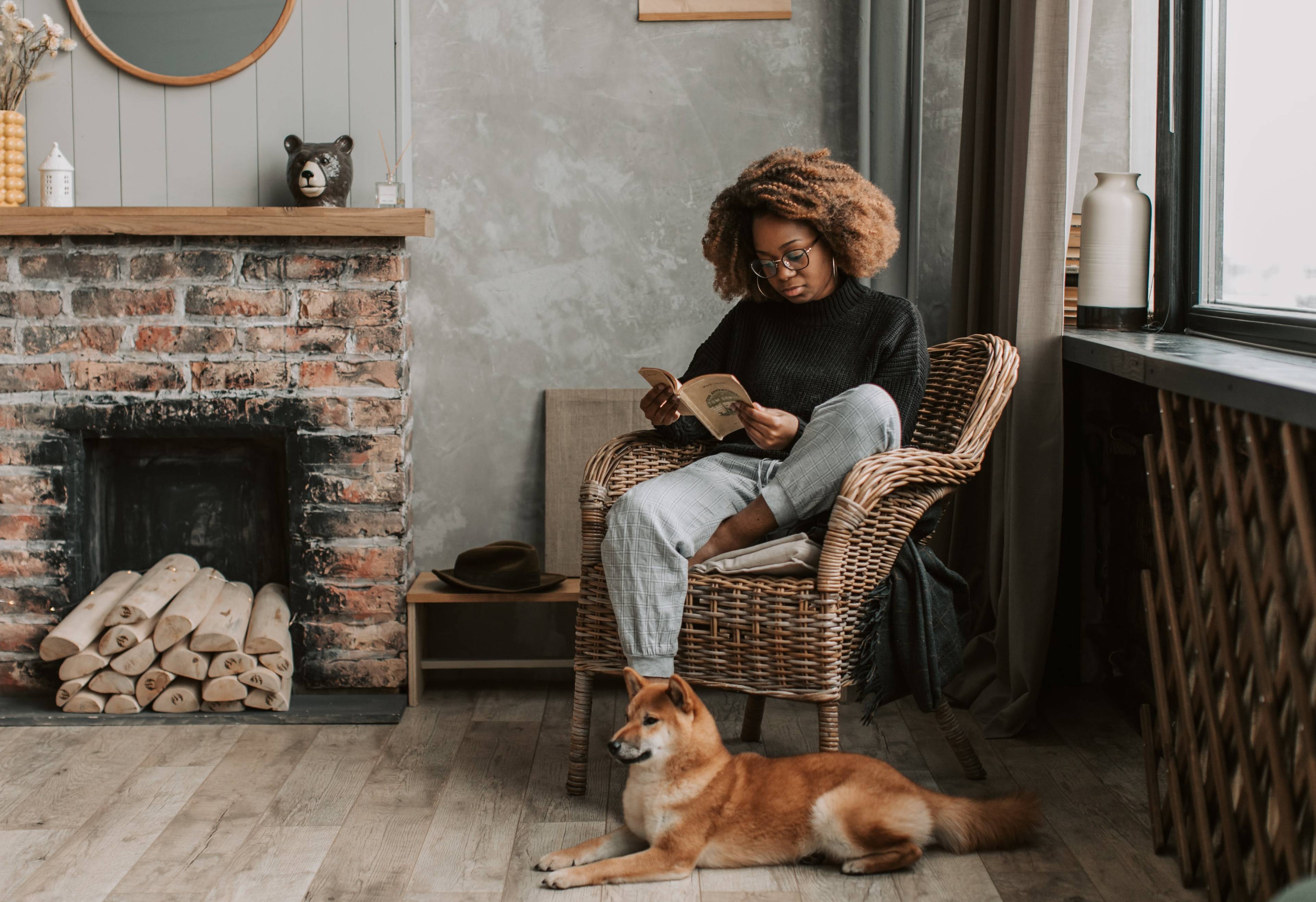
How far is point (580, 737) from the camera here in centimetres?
210

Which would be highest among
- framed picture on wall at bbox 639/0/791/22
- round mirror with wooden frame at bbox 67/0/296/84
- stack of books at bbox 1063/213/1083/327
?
framed picture on wall at bbox 639/0/791/22

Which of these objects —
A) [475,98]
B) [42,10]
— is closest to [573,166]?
[475,98]

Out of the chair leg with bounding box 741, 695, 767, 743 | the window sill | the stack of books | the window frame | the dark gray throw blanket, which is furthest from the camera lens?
the stack of books

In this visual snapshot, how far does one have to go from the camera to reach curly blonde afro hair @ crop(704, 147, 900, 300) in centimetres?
216

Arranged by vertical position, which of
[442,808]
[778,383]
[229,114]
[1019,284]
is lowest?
[442,808]

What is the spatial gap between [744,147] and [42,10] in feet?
5.40

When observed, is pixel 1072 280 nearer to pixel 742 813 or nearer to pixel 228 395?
pixel 742 813

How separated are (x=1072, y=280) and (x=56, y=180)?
224cm

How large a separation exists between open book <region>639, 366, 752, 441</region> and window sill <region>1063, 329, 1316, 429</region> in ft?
2.08

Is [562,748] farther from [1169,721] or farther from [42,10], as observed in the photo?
[42,10]

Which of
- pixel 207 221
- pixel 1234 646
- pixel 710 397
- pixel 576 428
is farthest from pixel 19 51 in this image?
pixel 1234 646

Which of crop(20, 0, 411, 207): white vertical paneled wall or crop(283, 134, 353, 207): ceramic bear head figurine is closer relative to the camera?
crop(283, 134, 353, 207): ceramic bear head figurine

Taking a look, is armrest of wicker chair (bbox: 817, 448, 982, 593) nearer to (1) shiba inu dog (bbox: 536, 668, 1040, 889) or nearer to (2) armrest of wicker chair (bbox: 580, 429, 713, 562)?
(1) shiba inu dog (bbox: 536, 668, 1040, 889)

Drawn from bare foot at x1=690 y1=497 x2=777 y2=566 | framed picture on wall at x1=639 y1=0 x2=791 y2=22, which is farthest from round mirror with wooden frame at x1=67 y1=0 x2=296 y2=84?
bare foot at x1=690 y1=497 x2=777 y2=566
